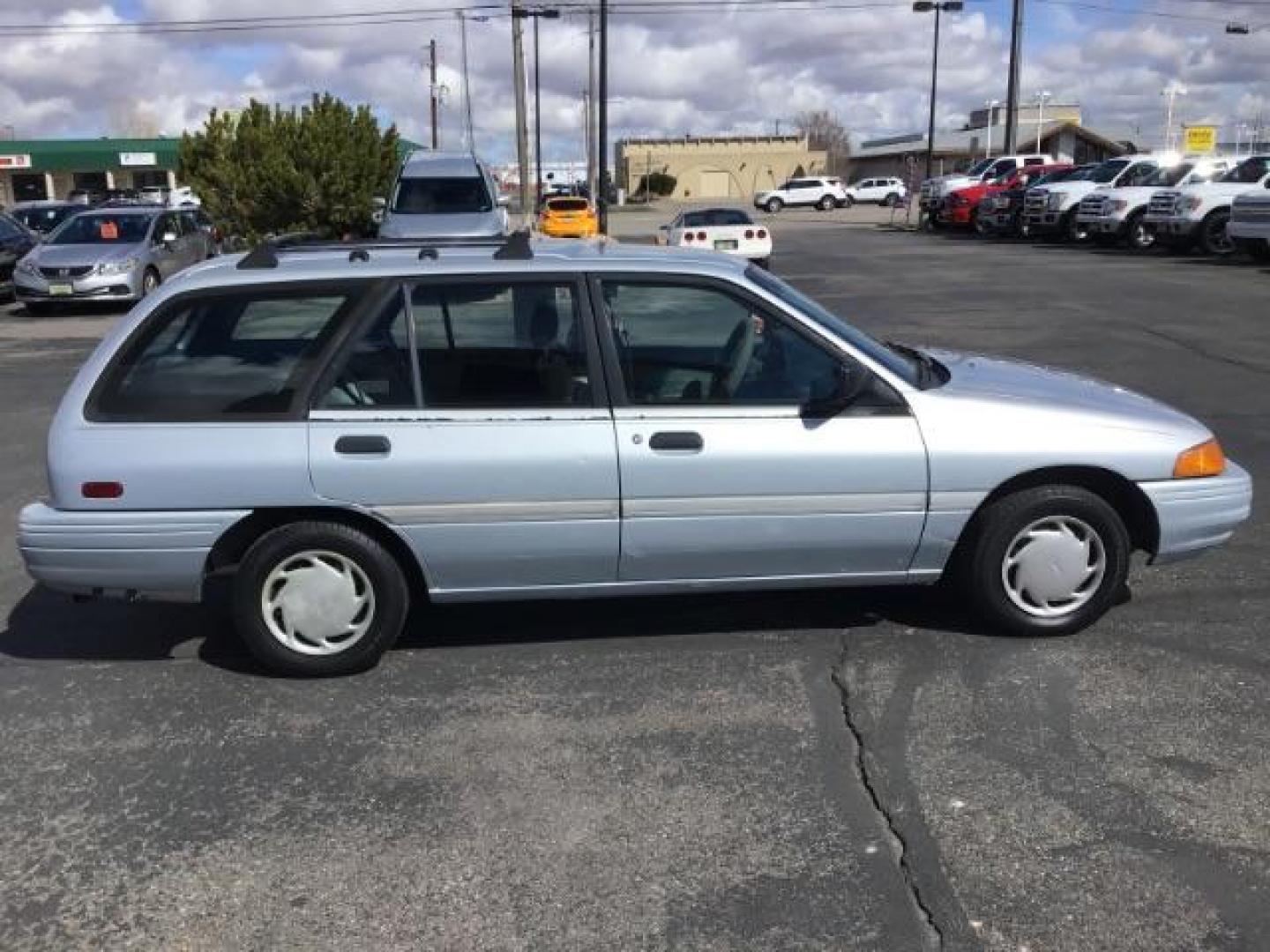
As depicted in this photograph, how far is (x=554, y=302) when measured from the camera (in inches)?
177

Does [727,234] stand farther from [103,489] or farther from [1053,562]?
[103,489]

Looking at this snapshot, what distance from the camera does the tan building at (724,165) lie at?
330 feet

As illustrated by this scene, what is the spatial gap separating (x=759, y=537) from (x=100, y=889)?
245cm

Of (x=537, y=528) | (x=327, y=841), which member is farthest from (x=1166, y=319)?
(x=327, y=841)

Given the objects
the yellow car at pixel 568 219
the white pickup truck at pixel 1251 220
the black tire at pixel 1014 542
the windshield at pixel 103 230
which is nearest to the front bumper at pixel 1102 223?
the white pickup truck at pixel 1251 220

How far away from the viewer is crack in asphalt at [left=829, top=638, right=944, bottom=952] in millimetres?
2965

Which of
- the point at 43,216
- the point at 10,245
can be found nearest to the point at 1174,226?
the point at 10,245

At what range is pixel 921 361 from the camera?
5.05 m

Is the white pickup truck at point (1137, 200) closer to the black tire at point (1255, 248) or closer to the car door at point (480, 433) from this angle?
the black tire at point (1255, 248)

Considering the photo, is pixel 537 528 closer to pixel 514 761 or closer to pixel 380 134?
pixel 514 761

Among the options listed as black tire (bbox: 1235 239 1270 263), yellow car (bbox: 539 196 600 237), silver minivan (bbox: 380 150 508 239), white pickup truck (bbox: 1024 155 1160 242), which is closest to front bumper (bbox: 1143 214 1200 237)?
black tire (bbox: 1235 239 1270 263)

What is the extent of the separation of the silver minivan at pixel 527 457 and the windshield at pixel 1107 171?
26.7 metres

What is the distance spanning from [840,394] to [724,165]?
331 feet

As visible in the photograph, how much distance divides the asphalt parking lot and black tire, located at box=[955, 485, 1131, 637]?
126 mm
